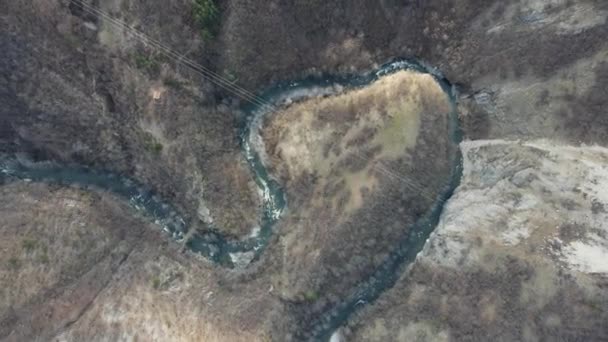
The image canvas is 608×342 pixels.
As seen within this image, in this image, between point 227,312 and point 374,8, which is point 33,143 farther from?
point 374,8

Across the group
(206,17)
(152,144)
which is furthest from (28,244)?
(206,17)

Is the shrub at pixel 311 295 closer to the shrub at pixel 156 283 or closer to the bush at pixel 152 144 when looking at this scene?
the shrub at pixel 156 283

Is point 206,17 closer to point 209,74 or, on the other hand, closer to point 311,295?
point 209,74

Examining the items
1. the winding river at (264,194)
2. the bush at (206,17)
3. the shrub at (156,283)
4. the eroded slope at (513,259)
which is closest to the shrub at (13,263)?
the winding river at (264,194)

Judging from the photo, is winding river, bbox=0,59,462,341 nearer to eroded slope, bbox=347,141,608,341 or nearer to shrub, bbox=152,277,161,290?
eroded slope, bbox=347,141,608,341

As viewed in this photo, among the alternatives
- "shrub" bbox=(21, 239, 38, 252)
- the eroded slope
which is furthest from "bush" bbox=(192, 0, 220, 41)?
the eroded slope

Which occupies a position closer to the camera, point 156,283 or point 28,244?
point 28,244

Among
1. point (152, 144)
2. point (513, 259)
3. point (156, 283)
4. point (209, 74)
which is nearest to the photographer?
point (513, 259)
